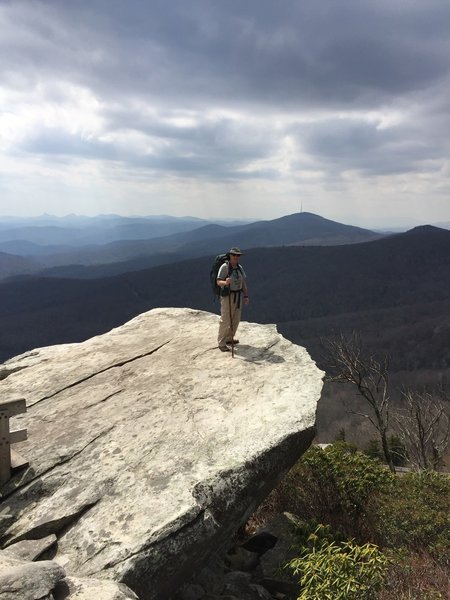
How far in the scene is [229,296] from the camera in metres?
15.8

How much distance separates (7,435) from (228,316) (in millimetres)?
8392

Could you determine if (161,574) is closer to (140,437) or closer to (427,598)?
(140,437)

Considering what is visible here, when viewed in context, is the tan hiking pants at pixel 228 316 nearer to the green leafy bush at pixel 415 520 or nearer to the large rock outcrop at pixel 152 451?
the large rock outcrop at pixel 152 451

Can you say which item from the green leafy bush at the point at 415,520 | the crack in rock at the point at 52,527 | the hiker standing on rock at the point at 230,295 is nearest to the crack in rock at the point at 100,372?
the hiker standing on rock at the point at 230,295

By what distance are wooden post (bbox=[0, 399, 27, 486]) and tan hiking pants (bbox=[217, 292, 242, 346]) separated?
7760 millimetres

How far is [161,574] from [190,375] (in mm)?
6530

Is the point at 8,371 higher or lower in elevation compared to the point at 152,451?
lower

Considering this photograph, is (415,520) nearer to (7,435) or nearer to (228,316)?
(228,316)

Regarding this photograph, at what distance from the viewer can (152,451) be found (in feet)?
34.0

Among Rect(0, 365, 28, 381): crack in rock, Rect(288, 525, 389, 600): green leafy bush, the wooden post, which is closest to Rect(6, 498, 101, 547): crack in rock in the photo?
the wooden post

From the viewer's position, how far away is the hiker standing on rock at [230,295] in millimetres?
15773

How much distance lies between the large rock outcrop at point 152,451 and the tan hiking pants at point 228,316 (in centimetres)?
79

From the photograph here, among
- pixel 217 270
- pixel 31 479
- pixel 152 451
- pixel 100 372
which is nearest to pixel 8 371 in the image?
pixel 100 372

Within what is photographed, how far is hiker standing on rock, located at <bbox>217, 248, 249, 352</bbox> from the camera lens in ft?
51.8
